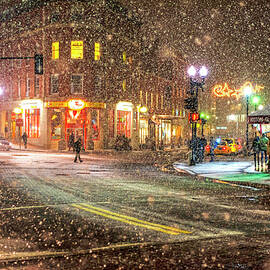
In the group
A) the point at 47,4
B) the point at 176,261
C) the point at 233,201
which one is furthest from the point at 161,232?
the point at 47,4

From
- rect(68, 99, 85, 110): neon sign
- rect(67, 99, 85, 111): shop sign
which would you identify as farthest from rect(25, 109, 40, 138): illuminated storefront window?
rect(68, 99, 85, 110): neon sign

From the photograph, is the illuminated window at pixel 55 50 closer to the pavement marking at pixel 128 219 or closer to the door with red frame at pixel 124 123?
the door with red frame at pixel 124 123

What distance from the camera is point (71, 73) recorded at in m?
46.2

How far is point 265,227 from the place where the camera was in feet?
27.5

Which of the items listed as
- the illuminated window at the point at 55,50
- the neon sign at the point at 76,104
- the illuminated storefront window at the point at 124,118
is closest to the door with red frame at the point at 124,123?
the illuminated storefront window at the point at 124,118

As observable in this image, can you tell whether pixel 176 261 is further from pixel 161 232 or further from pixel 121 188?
pixel 121 188

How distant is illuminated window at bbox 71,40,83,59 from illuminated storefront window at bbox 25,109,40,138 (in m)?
7.61

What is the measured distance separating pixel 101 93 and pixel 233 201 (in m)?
36.7

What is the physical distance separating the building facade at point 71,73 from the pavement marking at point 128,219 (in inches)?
1260

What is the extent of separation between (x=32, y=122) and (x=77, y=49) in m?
10.0

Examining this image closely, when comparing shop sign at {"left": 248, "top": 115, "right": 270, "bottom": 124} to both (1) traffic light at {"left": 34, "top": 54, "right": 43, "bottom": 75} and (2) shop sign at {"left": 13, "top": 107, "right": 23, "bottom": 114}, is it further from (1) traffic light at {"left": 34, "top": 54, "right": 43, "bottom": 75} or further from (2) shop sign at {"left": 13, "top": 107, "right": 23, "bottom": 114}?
(2) shop sign at {"left": 13, "top": 107, "right": 23, "bottom": 114}

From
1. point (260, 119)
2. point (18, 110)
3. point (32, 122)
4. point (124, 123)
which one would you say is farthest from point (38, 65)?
point (124, 123)

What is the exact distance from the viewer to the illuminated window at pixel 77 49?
46250 millimetres

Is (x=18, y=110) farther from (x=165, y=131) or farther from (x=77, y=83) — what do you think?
(x=165, y=131)
